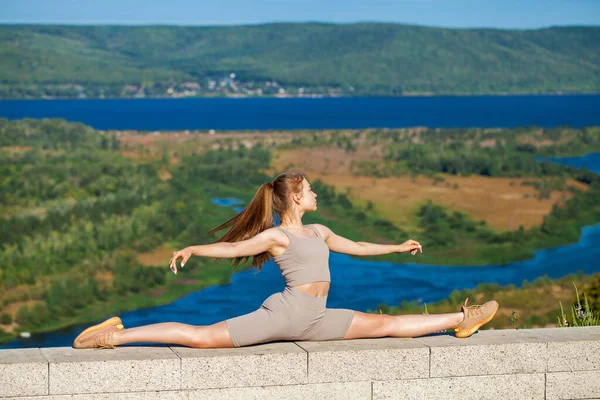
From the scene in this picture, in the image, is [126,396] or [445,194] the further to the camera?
[445,194]

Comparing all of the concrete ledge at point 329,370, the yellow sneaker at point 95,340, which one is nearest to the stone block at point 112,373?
the concrete ledge at point 329,370

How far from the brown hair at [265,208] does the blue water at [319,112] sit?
104197 millimetres

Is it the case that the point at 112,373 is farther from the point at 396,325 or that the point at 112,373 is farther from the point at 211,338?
the point at 396,325

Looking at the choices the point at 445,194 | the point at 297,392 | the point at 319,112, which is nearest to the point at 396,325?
the point at 297,392

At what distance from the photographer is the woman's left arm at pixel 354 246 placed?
260 inches

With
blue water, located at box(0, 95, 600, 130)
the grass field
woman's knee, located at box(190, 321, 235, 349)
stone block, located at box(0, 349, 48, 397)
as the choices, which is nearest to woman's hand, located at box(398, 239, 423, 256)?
woman's knee, located at box(190, 321, 235, 349)

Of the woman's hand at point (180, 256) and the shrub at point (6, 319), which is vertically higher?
the woman's hand at point (180, 256)

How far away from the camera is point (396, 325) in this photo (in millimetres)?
6359

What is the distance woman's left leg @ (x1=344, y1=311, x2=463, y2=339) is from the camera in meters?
6.32

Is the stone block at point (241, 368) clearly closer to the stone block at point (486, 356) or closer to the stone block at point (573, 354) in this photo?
the stone block at point (486, 356)

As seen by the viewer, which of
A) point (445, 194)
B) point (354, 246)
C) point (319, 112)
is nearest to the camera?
point (354, 246)

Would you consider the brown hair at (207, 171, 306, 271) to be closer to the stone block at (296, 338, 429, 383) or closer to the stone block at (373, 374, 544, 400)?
the stone block at (296, 338, 429, 383)

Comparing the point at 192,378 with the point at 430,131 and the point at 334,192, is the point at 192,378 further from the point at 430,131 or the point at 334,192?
the point at 430,131

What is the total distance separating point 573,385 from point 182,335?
7.96 ft
